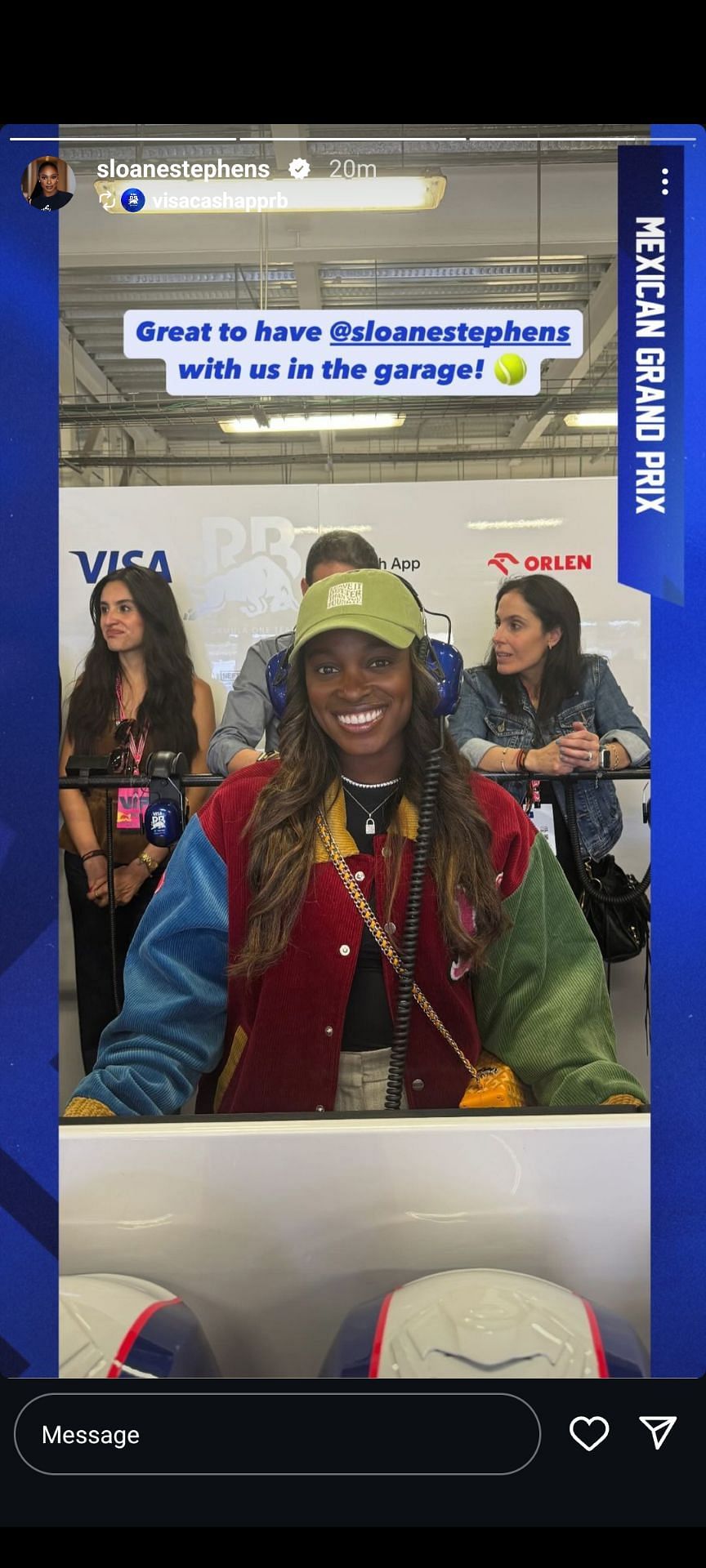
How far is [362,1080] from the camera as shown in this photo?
1.58m

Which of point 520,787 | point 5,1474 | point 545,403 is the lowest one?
point 5,1474

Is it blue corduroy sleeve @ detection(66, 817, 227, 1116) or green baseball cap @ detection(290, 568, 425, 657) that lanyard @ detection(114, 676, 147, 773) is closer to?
blue corduroy sleeve @ detection(66, 817, 227, 1116)

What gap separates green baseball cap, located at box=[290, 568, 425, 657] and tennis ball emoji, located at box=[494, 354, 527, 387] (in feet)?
0.98

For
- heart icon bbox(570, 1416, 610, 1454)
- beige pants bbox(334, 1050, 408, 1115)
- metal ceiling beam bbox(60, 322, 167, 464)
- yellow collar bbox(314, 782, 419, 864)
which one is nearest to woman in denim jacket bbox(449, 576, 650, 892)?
yellow collar bbox(314, 782, 419, 864)

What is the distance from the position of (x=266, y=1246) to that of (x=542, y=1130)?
0.41 m

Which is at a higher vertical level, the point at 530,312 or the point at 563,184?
the point at 563,184

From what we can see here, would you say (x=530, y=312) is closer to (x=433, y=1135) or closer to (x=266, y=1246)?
(x=433, y=1135)

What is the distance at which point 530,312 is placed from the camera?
1433 mm

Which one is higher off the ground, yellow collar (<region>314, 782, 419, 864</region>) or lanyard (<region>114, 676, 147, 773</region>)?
lanyard (<region>114, 676, 147, 773</region>)

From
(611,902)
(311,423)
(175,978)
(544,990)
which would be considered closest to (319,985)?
(175,978)

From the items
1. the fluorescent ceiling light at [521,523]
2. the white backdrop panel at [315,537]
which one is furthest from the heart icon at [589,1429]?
the fluorescent ceiling light at [521,523]

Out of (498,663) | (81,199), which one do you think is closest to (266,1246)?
(498,663)

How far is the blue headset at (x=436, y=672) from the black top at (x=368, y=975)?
15cm

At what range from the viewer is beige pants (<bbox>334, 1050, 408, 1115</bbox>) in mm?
1566
